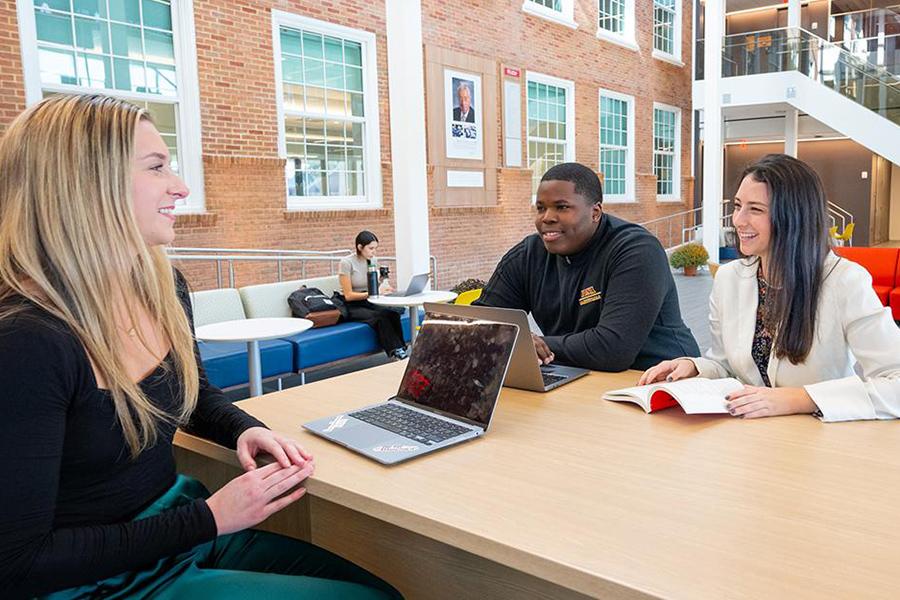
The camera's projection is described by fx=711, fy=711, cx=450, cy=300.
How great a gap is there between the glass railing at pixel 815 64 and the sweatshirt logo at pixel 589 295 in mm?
11177

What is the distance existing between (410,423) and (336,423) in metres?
0.17

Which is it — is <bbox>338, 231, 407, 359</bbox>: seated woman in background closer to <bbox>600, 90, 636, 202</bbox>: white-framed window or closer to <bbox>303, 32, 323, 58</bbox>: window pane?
<bbox>303, 32, 323, 58</bbox>: window pane

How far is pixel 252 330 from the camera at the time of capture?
13.8 feet

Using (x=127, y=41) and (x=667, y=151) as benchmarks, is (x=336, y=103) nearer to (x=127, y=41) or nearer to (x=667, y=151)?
(x=127, y=41)

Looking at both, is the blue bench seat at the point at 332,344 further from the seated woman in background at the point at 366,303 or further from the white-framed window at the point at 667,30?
the white-framed window at the point at 667,30

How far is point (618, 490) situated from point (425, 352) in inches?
26.8

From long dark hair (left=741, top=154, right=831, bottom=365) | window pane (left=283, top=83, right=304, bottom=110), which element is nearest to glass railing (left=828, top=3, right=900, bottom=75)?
window pane (left=283, top=83, right=304, bottom=110)

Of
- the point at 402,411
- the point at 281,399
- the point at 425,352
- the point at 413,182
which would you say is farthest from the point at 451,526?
the point at 413,182

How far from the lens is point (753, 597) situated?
0.84 m

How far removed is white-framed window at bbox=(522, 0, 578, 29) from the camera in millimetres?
11037

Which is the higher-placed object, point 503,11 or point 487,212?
point 503,11

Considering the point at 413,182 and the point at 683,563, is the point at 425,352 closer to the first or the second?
the point at 683,563

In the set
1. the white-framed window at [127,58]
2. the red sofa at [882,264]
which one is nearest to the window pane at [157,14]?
the white-framed window at [127,58]

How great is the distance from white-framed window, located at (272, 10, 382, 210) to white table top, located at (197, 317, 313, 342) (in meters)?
3.63
